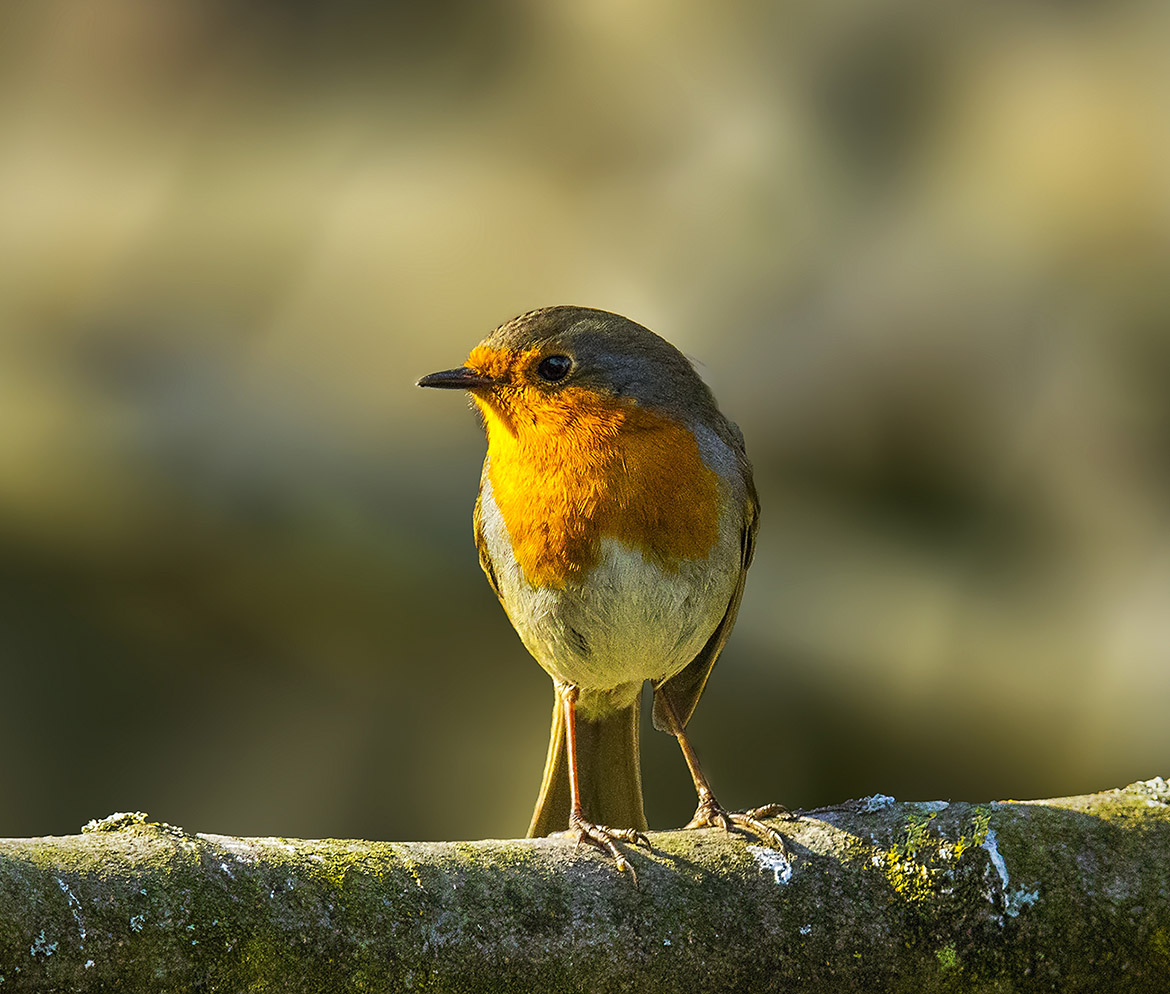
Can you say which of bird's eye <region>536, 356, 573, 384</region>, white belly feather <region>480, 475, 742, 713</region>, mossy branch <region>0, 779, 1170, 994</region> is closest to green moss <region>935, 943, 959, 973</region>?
mossy branch <region>0, 779, 1170, 994</region>

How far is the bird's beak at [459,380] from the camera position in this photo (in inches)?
109

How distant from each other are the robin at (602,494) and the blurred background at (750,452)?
252 cm

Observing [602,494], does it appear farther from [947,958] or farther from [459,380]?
[947,958]

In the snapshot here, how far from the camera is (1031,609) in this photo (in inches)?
210

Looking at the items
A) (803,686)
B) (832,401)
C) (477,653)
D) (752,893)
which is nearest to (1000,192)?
(832,401)

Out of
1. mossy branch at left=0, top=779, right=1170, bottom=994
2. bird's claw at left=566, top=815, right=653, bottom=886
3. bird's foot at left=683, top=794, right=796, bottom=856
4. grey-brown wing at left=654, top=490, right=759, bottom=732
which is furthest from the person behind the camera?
grey-brown wing at left=654, top=490, right=759, bottom=732

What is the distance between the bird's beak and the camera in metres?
2.76

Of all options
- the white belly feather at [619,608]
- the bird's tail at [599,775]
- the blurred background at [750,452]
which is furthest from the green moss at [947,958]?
the blurred background at [750,452]

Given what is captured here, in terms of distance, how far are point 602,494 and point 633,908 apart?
913 millimetres

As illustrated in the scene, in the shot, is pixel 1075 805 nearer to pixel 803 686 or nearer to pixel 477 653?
pixel 803 686

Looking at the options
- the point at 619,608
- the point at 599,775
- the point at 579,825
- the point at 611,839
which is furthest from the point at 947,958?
the point at 599,775

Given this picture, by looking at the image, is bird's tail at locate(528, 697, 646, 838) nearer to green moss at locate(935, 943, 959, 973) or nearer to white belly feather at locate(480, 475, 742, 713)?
white belly feather at locate(480, 475, 742, 713)

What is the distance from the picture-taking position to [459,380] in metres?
2.77

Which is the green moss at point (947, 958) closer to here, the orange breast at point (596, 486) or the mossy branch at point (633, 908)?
the mossy branch at point (633, 908)
